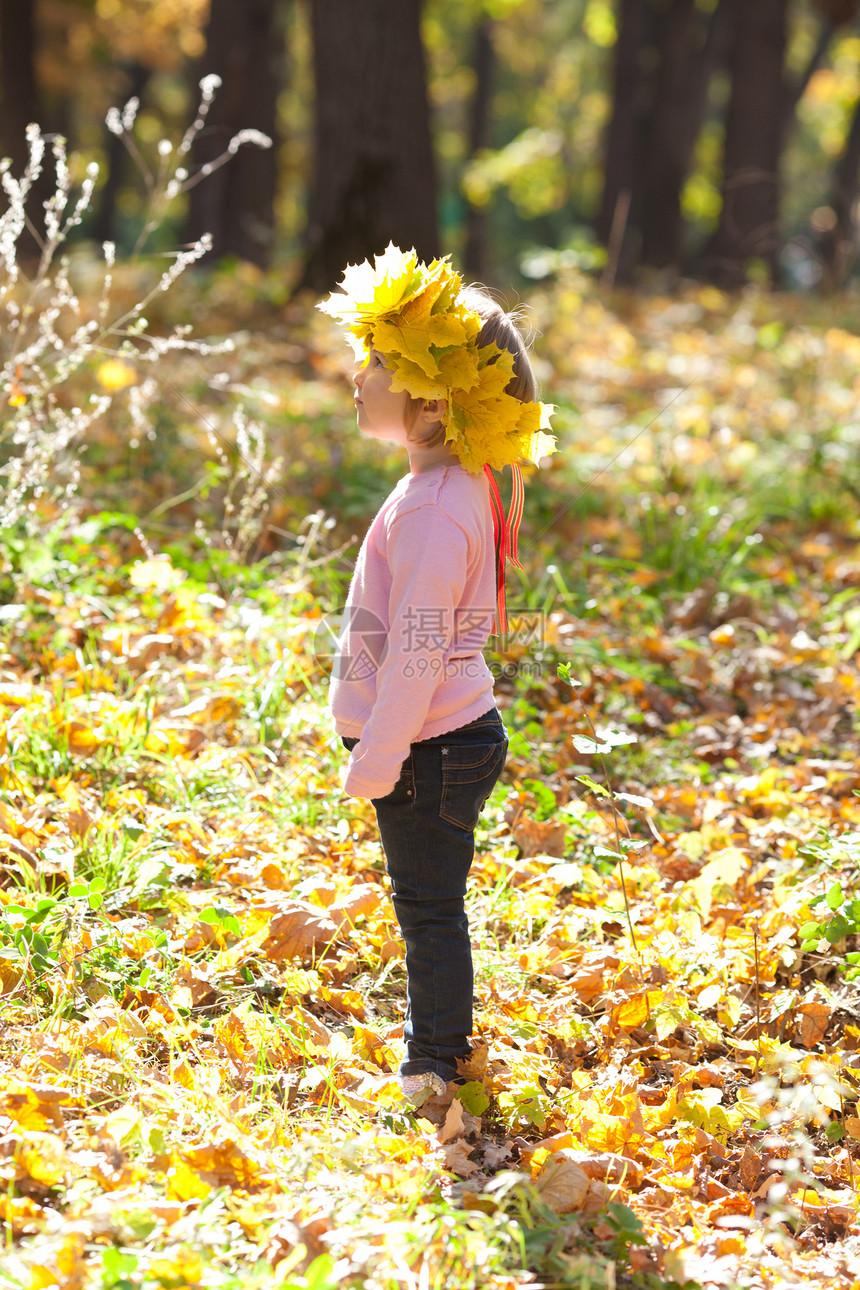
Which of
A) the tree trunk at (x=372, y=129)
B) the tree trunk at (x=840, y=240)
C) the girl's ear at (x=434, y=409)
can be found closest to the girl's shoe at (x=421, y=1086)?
the girl's ear at (x=434, y=409)

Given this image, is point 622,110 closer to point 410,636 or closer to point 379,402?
point 379,402

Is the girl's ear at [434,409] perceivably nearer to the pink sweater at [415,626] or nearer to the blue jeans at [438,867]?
the pink sweater at [415,626]

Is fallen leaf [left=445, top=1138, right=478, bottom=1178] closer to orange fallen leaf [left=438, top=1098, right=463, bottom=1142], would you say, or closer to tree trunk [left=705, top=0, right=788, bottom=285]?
orange fallen leaf [left=438, top=1098, right=463, bottom=1142]

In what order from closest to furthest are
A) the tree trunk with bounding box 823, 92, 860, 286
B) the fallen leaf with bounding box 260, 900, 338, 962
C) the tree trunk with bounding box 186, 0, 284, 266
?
Result: the fallen leaf with bounding box 260, 900, 338, 962 → the tree trunk with bounding box 823, 92, 860, 286 → the tree trunk with bounding box 186, 0, 284, 266

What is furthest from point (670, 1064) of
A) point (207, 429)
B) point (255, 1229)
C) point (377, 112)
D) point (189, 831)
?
point (377, 112)

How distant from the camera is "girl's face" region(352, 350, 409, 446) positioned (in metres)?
2.39

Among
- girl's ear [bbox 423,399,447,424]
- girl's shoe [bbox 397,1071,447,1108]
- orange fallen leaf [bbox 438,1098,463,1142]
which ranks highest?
girl's ear [bbox 423,399,447,424]

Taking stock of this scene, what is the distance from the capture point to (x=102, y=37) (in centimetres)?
1833

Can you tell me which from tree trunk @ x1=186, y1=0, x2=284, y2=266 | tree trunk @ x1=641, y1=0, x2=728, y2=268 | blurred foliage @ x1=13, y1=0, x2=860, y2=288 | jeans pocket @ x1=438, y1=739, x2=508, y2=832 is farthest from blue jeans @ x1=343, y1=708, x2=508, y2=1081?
tree trunk @ x1=641, y1=0, x2=728, y2=268

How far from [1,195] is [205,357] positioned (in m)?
5.50

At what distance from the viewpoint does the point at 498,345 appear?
2.46 metres

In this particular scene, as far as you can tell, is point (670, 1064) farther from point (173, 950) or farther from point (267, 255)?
point (267, 255)

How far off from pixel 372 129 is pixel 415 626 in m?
7.14

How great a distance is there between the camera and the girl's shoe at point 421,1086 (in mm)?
2471
